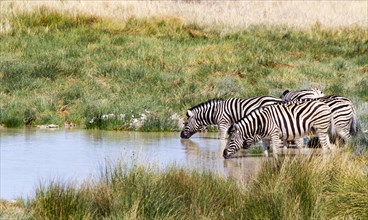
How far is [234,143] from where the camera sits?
16.0 m

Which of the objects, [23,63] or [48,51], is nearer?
[23,63]

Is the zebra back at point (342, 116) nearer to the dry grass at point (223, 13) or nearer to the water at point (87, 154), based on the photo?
the water at point (87, 154)

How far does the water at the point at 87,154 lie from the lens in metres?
13.0

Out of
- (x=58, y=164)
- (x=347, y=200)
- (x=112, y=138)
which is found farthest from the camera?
(x=112, y=138)

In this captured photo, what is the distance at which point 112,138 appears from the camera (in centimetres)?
1841

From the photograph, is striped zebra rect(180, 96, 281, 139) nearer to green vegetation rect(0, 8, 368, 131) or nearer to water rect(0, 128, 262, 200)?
water rect(0, 128, 262, 200)

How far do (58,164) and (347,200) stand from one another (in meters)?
5.38

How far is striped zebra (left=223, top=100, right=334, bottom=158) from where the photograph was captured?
16062 millimetres

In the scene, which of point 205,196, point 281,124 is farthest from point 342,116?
point 205,196

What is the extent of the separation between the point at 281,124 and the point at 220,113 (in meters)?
3.38

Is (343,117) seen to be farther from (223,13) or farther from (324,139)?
(223,13)

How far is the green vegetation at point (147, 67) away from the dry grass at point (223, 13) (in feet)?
2.35

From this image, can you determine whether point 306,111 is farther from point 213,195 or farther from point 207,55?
point 207,55

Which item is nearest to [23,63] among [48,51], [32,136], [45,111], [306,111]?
[48,51]
